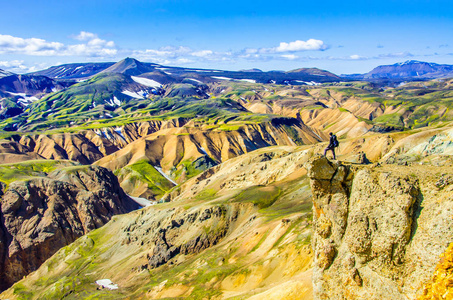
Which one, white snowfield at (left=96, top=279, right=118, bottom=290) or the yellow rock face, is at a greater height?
the yellow rock face

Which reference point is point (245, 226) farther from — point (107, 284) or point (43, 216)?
point (43, 216)

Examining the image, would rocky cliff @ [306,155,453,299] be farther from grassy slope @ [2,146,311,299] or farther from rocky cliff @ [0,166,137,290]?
rocky cliff @ [0,166,137,290]

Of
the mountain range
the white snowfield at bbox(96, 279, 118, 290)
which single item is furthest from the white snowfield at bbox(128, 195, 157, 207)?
the white snowfield at bbox(96, 279, 118, 290)

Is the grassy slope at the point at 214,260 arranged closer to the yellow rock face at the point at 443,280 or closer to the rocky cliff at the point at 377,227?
the rocky cliff at the point at 377,227

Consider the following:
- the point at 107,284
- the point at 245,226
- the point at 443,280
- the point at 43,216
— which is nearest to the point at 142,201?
the point at 43,216

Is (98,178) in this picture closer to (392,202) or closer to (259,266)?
(259,266)
